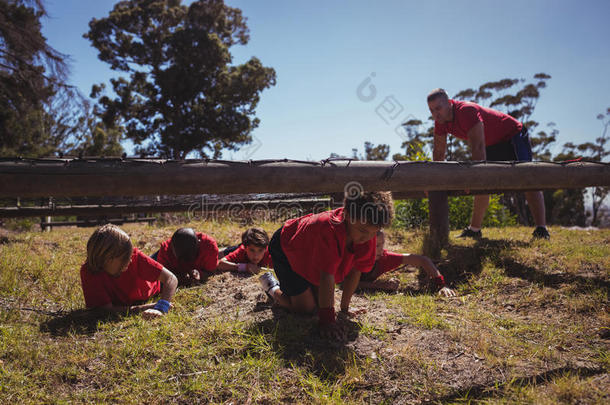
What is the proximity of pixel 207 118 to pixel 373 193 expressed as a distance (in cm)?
2084

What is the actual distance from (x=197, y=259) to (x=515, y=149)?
4.06 meters

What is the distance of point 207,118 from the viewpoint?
21594 millimetres

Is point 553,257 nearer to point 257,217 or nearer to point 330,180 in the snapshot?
point 330,180

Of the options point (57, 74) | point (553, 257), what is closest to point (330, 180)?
point (553, 257)

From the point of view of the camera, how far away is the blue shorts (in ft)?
14.7

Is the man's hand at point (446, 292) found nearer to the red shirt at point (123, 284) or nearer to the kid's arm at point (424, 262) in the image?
the kid's arm at point (424, 262)

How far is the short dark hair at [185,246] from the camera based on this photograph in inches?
147

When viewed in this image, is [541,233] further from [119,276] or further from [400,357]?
[119,276]

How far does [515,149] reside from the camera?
4.50m

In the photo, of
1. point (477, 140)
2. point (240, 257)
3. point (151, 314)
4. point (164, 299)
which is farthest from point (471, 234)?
point (151, 314)

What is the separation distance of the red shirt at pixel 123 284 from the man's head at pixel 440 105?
3.60m

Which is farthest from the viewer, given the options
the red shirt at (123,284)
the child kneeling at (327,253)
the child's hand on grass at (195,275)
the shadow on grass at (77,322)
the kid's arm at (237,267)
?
the kid's arm at (237,267)

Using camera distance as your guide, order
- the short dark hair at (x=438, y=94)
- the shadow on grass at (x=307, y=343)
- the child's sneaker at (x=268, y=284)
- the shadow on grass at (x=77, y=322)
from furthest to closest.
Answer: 1. the short dark hair at (x=438, y=94)
2. the child's sneaker at (x=268, y=284)
3. the shadow on grass at (x=77, y=322)
4. the shadow on grass at (x=307, y=343)

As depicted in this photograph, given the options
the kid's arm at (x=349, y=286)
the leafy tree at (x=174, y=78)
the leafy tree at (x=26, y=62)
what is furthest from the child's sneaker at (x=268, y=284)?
the leafy tree at (x=174, y=78)
